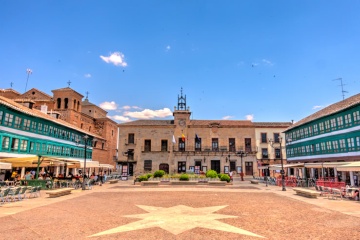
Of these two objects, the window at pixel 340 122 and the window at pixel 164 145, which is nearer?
the window at pixel 340 122

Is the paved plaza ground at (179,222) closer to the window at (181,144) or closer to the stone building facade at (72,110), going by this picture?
the window at (181,144)

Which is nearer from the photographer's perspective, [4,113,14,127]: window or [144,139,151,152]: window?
[4,113,14,127]: window

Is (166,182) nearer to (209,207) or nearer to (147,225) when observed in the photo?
(209,207)

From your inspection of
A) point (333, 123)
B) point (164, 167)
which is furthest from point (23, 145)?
point (333, 123)

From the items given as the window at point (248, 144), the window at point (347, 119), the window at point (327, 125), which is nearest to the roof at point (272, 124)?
the window at point (248, 144)

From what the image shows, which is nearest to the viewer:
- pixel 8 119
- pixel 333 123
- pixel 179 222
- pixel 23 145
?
pixel 179 222

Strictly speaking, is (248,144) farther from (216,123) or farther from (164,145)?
(164,145)

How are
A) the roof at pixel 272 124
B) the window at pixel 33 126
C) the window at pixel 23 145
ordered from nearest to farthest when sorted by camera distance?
the window at pixel 23 145 → the window at pixel 33 126 → the roof at pixel 272 124

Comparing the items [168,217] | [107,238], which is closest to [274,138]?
[168,217]

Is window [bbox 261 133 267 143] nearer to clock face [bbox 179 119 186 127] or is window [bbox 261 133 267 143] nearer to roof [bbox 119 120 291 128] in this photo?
roof [bbox 119 120 291 128]

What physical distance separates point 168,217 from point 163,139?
3430 centimetres

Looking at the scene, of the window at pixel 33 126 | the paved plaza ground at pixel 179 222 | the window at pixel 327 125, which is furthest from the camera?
the window at pixel 327 125

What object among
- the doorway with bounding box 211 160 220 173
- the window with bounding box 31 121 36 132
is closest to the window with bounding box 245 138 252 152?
the doorway with bounding box 211 160 220 173

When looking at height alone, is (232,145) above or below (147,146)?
above
